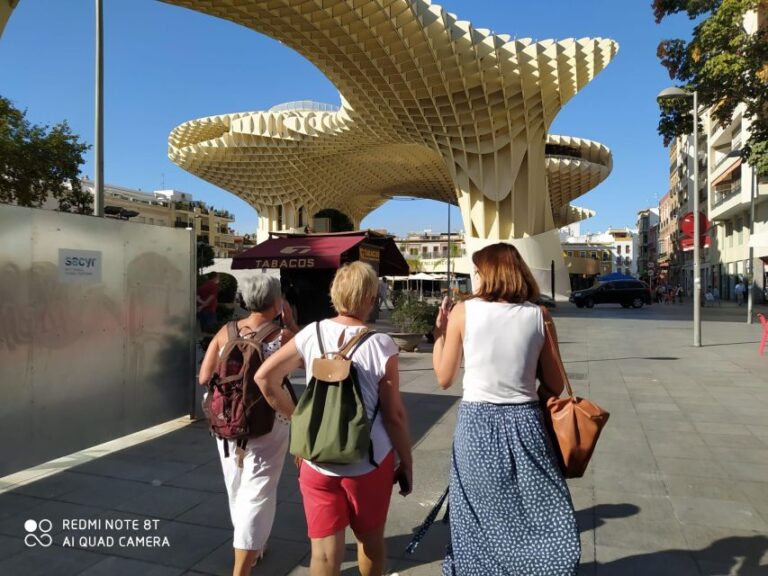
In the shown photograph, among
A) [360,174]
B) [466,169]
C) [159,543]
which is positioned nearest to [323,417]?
[159,543]

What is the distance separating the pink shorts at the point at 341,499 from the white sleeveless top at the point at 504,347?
54cm

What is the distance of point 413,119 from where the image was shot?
32.7m

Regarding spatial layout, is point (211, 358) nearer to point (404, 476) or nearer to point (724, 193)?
point (404, 476)

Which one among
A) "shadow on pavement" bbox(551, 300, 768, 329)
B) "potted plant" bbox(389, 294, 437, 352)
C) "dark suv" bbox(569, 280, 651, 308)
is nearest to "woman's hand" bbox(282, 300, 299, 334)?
"potted plant" bbox(389, 294, 437, 352)

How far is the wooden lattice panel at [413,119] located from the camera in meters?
24.7

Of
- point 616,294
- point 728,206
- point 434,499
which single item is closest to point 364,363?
point 434,499

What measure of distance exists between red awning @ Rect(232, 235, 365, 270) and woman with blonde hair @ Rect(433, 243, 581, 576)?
8.90m

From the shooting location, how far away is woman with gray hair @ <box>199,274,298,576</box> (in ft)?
8.59

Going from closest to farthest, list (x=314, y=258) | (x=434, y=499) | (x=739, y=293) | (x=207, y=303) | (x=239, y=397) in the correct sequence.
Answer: (x=239, y=397)
(x=434, y=499)
(x=207, y=303)
(x=314, y=258)
(x=739, y=293)

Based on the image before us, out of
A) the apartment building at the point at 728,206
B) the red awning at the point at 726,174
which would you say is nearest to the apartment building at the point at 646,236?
the apartment building at the point at 728,206

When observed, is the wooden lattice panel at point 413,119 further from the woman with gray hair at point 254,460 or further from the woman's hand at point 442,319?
the woman's hand at point 442,319

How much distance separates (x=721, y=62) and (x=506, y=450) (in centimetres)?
1550

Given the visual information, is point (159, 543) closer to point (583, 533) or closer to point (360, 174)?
point (583, 533)

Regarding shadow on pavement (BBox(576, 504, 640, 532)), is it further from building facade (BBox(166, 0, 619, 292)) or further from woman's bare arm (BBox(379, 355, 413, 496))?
building facade (BBox(166, 0, 619, 292))
